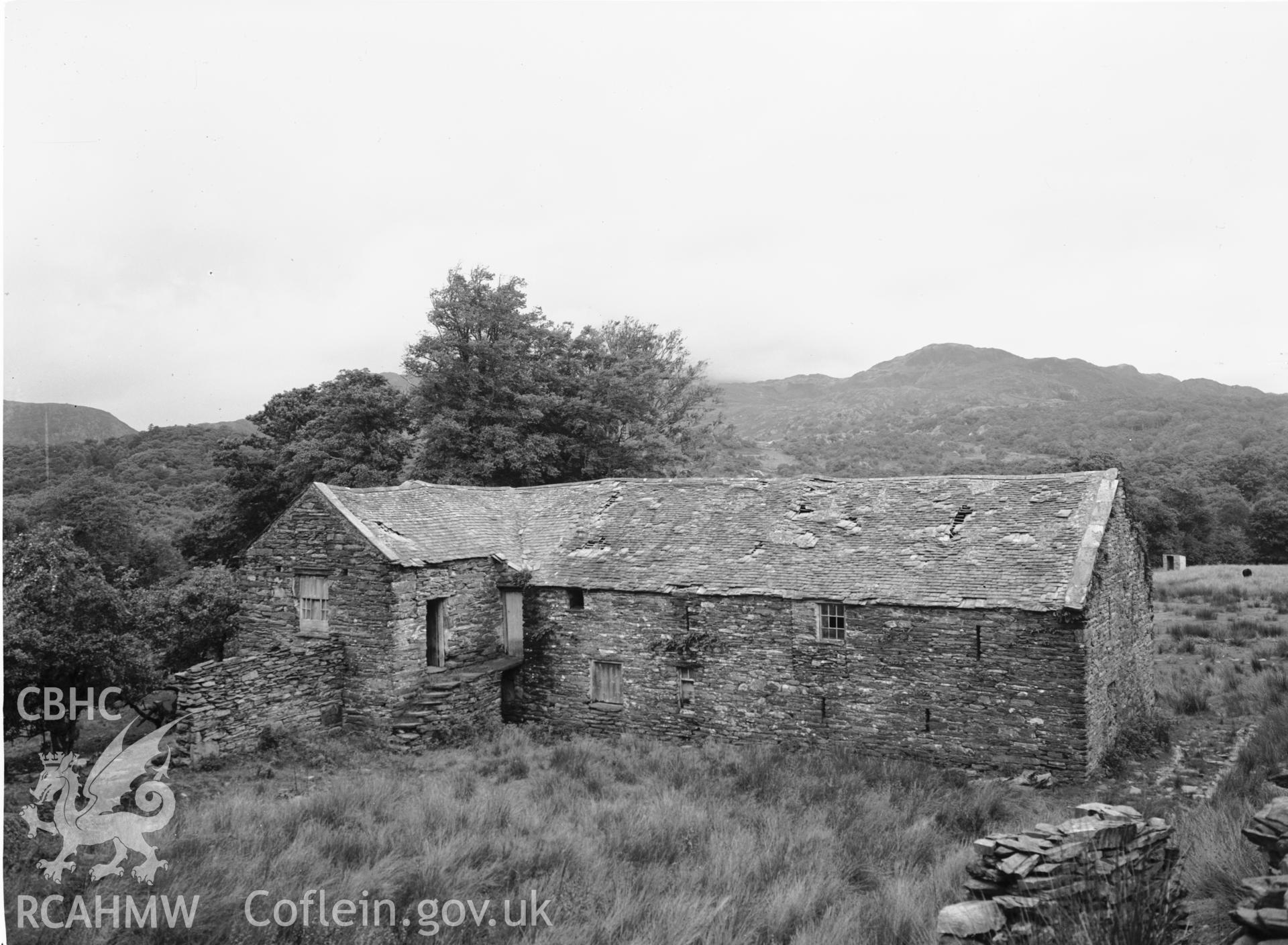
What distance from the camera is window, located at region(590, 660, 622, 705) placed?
1856cm

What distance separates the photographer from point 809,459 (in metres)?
83.0

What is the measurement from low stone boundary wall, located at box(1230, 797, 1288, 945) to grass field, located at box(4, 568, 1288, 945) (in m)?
0.57

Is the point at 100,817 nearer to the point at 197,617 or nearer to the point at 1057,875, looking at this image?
the point at 1057,875

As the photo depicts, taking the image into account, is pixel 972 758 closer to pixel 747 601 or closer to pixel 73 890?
pixel 747 601

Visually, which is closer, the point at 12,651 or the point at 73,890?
the point at 73,890

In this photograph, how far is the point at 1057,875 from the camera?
659cm

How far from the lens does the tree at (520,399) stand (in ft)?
107

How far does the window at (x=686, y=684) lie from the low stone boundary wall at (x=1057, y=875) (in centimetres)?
1050

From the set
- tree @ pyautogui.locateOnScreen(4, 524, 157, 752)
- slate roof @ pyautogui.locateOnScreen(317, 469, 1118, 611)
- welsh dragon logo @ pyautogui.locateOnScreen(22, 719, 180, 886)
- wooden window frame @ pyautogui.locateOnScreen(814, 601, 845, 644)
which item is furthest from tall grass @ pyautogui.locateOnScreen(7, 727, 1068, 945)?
tree @ pyautogui.locateOnScreen(4, 524, 157, 752)

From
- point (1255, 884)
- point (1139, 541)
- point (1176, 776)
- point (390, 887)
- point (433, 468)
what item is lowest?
point (1176, 776)

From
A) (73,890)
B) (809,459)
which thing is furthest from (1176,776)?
(809,459)

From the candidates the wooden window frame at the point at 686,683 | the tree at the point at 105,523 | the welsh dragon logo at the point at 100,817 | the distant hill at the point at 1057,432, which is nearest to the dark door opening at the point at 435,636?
the wooden window frame at the point at 686,683

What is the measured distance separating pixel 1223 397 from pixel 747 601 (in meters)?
119

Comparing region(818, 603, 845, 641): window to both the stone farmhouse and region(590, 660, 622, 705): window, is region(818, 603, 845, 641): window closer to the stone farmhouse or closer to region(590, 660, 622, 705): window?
the stone farmhouse
